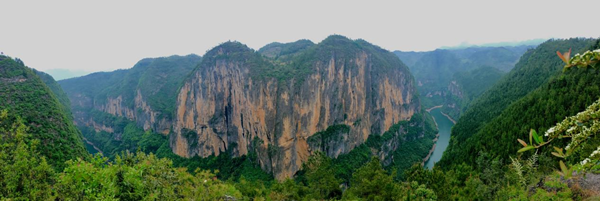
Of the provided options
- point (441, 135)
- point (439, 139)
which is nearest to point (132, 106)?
point (439, 139)

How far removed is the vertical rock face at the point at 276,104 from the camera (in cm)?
4922

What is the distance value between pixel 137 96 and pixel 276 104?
66323mm

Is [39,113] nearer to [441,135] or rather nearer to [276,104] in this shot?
[276,104]

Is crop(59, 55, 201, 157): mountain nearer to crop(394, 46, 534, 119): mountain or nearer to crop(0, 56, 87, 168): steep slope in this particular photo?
crop(0, 56, 87, 168): steep slope

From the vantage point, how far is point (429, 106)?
13312 cm

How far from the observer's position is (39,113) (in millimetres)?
26859

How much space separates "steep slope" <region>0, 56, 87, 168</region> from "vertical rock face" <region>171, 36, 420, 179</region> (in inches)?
1059

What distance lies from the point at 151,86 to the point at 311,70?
215 ft

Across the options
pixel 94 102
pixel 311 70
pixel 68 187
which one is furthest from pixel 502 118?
pixel 94 102

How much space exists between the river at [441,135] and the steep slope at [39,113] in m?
58.3

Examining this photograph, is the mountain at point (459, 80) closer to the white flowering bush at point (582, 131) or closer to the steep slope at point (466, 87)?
the steep slope at point (466, 87)

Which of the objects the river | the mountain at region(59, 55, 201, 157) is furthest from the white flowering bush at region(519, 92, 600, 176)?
the mountain at region(59, 55, 201, 157)

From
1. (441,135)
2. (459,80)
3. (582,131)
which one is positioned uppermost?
(582,131)

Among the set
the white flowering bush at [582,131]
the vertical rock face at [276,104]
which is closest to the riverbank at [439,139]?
the vertical rock face at [276,104]
